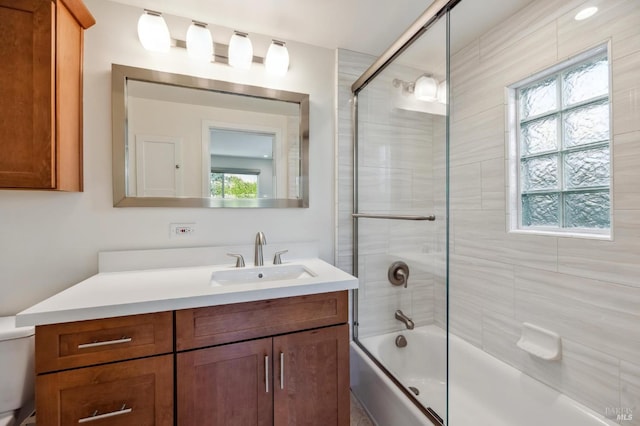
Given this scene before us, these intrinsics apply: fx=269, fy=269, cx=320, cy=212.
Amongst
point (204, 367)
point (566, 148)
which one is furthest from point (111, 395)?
point (566, 148)

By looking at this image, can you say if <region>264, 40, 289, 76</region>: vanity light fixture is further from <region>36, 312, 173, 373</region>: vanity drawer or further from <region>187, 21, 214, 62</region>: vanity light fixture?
<region>36, 312, 173, 373</region>: vanity drawer

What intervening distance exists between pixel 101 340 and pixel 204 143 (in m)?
1.05

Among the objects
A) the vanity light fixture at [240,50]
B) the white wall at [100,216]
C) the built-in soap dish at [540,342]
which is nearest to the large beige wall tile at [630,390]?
the built-in soap dish at [540,342]

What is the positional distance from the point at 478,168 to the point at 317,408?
1.62 metres

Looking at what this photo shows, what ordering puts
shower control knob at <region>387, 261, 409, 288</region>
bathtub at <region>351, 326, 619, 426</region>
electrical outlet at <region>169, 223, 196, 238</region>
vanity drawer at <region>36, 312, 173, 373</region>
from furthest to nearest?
shower control knob at <region>387, 261, 409, 288</region> < electrical outlet at <region>169, 223, 196, 238</region> < bathtub at <region>351, 326, 619, 426</region> < vanity drawer at <region>36, 312, 173, 373</region>

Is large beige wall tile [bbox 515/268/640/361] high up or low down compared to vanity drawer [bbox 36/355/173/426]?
up

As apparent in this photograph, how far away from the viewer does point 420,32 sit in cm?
127

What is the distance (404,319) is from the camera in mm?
1636

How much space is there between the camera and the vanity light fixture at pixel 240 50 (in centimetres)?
153

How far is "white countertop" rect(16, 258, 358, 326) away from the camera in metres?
0.89

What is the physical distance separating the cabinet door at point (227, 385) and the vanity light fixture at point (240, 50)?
148 cm

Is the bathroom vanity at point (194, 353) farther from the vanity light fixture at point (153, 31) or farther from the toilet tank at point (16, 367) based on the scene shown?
the vanity light fixture at point (153, 31)

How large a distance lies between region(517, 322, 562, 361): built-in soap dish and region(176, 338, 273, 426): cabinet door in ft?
4.34

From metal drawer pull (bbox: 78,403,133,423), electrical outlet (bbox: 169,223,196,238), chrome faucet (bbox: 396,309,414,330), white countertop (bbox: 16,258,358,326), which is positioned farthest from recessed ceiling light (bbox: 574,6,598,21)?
metal drawer pull (bbox: 78,403,133,423)
